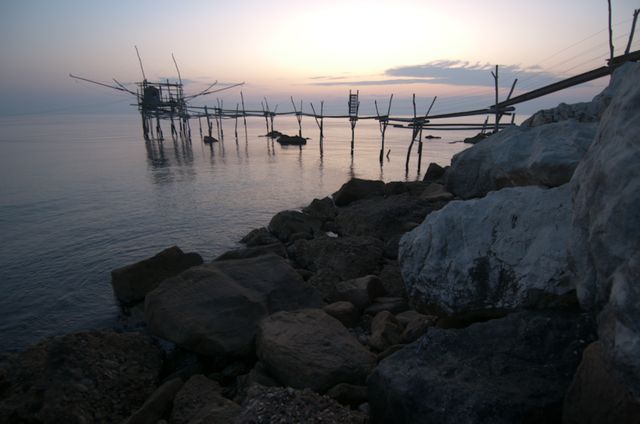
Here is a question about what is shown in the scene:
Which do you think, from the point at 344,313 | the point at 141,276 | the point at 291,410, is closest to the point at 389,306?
the point at 344,313

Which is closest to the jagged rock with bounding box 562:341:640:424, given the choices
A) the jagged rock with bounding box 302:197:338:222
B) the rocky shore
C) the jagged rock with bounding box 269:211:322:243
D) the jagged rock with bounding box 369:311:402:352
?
the rocky shore

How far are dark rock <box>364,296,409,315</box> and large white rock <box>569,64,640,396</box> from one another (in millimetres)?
3714

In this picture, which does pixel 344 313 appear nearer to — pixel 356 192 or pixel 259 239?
pixel 259 239

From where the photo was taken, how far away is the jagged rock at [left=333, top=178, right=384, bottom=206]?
15.2 meters

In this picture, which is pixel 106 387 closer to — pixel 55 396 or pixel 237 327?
pixel 55 396

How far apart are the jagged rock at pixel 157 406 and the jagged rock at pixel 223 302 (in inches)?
31.6

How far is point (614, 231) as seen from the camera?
7.28 ft

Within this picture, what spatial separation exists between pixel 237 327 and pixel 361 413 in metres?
2.54

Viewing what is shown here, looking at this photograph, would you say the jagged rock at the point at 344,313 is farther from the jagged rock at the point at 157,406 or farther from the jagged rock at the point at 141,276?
the jagged rock at the point at 141,276

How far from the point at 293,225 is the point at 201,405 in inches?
329

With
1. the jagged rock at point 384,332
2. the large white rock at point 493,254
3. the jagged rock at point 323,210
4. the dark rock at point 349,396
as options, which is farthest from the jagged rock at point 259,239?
the dark rock at point 349,396

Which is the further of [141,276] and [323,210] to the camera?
[323,210]

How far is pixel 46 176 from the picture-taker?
89.6 ft

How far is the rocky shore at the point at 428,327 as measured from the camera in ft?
8.16
